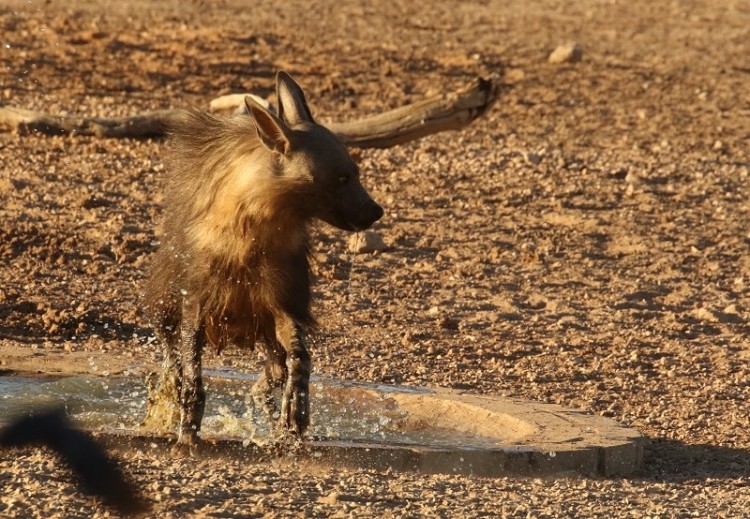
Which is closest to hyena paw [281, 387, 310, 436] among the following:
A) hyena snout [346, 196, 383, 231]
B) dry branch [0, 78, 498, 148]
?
hyena snout [346, 196, 383, 231]

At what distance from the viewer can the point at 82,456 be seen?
144 centimetres

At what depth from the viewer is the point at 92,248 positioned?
8.66 m

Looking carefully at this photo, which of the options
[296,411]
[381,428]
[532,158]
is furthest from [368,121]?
[296,411]

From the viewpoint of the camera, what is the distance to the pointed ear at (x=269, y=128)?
18.4 ft

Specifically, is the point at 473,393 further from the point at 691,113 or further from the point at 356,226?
the point at 691,113

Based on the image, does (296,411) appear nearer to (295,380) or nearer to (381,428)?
(295,380)

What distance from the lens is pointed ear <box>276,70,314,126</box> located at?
19.8ft

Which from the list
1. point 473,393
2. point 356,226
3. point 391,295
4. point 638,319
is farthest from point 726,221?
point 356,226

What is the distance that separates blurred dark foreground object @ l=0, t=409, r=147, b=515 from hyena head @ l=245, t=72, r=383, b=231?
422cm

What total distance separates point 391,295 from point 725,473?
9.79ft

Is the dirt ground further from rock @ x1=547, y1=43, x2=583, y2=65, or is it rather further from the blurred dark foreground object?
the blurred dark foreground object

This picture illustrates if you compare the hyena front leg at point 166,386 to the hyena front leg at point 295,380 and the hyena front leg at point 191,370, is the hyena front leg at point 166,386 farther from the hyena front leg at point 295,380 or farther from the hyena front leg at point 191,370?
the hyena front leg at point 295,380

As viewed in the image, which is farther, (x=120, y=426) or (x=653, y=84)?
(x=653, y=84)

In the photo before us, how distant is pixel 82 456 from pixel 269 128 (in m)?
4.31
